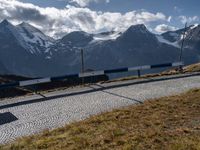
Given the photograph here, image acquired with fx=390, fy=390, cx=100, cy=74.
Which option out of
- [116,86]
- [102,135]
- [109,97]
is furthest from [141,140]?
[116,86]

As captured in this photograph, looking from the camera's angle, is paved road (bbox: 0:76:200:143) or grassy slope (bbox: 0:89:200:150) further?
paved road (bbox: 0:76:200:143)

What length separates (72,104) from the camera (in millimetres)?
21312

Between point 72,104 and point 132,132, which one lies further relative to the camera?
point 72,104

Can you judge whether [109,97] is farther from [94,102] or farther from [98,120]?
[98,120]

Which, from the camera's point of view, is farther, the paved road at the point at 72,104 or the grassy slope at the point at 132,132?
the paved road at the point at 72,104

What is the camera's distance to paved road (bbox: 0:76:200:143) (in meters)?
16.5

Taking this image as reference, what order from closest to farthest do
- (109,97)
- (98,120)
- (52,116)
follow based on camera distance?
(98,120) < (52,116) < (109,97)

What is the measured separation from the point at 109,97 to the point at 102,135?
10.5 m

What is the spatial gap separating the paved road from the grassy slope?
6.63ft

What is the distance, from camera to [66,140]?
40.5ft

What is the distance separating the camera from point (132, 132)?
12492 millimetres

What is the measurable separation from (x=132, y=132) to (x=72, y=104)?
9.18 m

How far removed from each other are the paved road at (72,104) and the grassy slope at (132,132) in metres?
2.02

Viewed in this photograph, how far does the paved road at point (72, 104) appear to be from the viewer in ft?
54.0
